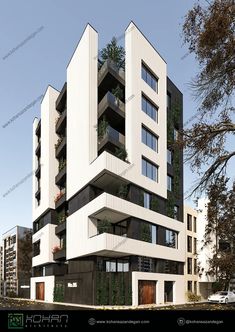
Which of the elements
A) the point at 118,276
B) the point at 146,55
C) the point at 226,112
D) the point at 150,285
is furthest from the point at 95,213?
the point at 226,112

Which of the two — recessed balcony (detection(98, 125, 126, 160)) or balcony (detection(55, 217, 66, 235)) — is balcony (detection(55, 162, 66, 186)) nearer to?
balcony (detection(55, 217, 66, 235))

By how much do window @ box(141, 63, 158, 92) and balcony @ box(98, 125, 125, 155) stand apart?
8136 mm

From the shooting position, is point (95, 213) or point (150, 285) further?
point (150, 285)

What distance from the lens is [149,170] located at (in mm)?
52625

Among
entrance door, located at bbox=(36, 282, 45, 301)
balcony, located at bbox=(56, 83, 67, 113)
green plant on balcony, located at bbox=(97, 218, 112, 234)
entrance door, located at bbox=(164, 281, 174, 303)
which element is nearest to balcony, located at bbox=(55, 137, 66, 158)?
balcony, located at bbox=(56, 83, 67, 113)

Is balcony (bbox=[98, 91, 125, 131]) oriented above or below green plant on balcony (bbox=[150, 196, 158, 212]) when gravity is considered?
above

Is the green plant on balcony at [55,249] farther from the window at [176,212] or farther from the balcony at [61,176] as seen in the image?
the window at [176,212]

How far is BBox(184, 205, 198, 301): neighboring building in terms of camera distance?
70375mm

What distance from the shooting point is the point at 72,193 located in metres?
54.3

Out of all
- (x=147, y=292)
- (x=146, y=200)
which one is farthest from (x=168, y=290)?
(x=146, y=200)

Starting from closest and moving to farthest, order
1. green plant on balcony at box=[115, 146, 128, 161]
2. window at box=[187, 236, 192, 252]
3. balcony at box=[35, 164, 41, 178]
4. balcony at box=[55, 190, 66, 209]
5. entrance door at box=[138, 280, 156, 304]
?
green plant on balcony at box=[115, 146, 128, 161] < entrance door at box=[138, 280, 156, 304] < balcony at box=[55, 190, 66, 209] < window at box=[187, 236, 192, 252] < balcony at box=[35, 164, 41, 178]

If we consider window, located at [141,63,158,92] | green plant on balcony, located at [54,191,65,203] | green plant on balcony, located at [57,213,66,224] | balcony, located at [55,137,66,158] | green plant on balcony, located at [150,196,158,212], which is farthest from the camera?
green plant on balcony, located at [54,191,65,203]

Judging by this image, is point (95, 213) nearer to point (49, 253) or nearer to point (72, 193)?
point (72, 193)
